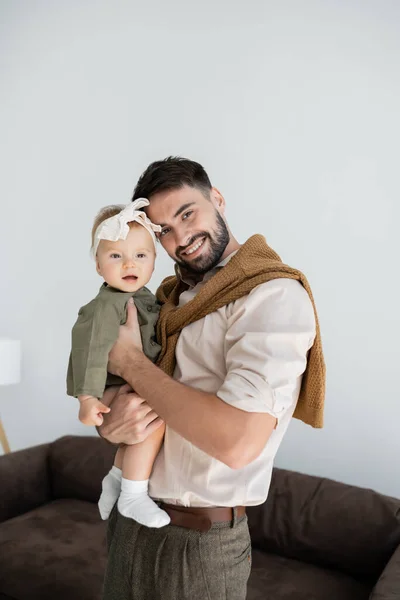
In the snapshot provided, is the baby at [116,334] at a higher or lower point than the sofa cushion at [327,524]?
higher

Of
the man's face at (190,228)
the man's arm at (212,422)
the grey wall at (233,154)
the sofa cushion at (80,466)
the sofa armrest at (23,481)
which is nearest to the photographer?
the man's arm at (212,422)

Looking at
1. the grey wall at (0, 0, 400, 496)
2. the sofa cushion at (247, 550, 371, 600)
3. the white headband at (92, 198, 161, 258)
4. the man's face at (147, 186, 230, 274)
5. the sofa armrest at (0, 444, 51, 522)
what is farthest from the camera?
the sofa armrest at (0, 444, 51, 522)

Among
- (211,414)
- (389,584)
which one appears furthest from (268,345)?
(389,584)

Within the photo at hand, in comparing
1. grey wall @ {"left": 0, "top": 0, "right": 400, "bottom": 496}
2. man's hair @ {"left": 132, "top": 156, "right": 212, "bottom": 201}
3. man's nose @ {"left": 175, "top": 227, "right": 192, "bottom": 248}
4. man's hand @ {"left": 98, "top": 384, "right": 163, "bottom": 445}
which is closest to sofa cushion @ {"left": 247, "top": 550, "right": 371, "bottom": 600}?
grey wall @ {"left": 0, "top": 0, "right": 400, "bottom": 496}

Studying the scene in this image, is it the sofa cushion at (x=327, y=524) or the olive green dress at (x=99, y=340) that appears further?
the sofa cushion at (x=327, y=524)

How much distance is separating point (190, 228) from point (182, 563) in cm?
79

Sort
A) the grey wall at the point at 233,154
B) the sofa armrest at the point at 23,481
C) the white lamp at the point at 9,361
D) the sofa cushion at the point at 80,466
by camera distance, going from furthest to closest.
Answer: the white lamp at the point at 9,361 < the sofa cushion at the point at 80,466 < the sofa armrest at the point at 23,481 < the grey wall at the point at 233,154

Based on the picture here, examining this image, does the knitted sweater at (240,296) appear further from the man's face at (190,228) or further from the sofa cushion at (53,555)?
the sofa cushion at (53,555)

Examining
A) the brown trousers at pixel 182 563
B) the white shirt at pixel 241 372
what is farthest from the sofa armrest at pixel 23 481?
the white shirt at pixel 241 372

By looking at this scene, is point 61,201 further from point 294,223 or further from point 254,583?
point 254,583

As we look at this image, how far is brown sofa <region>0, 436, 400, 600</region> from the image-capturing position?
225 cm

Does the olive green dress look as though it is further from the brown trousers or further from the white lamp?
the white lamp

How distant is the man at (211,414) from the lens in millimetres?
1171

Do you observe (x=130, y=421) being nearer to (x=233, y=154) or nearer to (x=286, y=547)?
(x=286, y=547)
